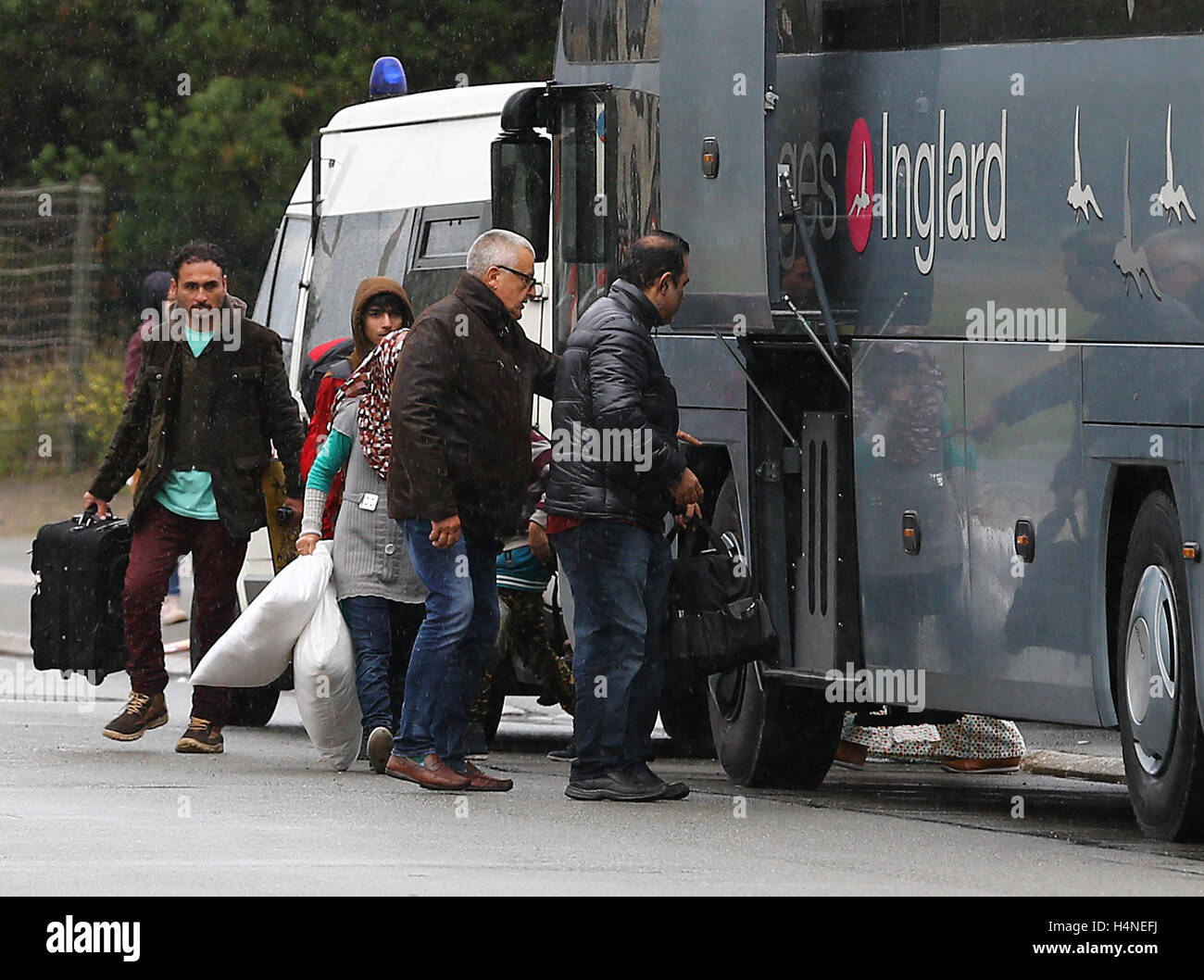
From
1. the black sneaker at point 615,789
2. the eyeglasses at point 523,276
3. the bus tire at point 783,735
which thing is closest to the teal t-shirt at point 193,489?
the eyeglasses at point 523,276

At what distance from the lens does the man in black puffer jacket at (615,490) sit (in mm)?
9992

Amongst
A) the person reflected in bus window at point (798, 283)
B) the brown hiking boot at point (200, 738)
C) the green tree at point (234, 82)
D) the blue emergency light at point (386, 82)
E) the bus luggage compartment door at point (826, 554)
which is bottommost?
the brown hiking boot at point (200, 738)

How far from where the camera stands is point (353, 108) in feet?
49.1

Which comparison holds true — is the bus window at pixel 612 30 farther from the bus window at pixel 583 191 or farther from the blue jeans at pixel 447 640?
the blue jeans at pixel 447 640

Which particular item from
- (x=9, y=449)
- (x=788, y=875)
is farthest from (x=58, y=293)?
(x=788, y=875)

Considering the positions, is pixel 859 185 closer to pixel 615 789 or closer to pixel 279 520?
pixel 615 789

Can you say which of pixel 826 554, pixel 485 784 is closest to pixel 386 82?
pixel 826 554

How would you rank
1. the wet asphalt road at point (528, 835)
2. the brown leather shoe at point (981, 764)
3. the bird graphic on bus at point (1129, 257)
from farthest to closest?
the brown leather shoe at point (981, 764)
the bird graphic on bus at point (1129, 257)
the wet asphalt road at point (528, 835)

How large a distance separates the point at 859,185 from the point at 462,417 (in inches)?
60.8

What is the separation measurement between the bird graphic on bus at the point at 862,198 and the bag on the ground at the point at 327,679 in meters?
2.48

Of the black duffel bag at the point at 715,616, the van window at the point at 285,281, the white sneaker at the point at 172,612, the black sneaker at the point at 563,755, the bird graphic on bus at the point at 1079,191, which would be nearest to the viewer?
the bird graphic on bus at the point at 1079,191

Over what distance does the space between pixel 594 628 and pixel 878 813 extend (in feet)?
3.75

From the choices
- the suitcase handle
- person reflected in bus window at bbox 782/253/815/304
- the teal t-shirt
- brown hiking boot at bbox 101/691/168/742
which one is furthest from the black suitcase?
person reflected in bus window at bbox 782/253/815/304

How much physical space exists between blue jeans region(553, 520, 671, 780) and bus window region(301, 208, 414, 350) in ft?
13.6
